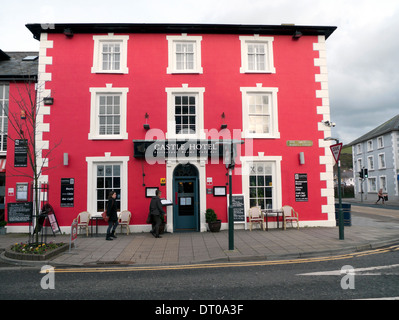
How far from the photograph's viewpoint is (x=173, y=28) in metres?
12.5

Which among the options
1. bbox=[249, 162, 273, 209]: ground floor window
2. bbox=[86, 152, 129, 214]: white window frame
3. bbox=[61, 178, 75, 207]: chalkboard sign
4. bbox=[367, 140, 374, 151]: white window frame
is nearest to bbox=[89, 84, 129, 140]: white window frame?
bbox=[86, 152, 129, 214]: white window frame

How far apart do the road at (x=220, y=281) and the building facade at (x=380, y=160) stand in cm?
2990

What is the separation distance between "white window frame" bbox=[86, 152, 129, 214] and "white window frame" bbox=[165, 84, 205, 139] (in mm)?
2314

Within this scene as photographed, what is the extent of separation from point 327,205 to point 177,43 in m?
10.1

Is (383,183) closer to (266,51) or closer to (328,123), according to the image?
(328,123)

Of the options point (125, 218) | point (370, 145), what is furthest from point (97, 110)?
point (370, 145)

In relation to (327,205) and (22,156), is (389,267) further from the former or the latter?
(22,156)

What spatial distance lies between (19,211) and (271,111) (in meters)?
11.9

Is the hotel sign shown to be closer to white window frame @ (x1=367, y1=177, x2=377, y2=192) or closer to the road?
the road

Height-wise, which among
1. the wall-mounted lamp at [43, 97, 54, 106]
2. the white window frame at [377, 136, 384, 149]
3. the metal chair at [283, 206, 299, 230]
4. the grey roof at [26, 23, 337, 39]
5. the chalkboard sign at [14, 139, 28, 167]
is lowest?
the metal chair at [283, 206, 299, 230]

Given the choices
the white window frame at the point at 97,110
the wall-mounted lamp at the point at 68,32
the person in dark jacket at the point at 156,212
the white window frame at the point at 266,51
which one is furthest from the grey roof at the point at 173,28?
the person in dark jacket at the point at 156,212

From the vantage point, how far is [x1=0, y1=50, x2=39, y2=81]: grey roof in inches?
496

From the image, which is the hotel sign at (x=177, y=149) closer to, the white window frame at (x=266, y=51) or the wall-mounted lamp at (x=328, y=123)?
the white window frame at (x=266, y=51)

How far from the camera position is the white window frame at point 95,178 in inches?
466
